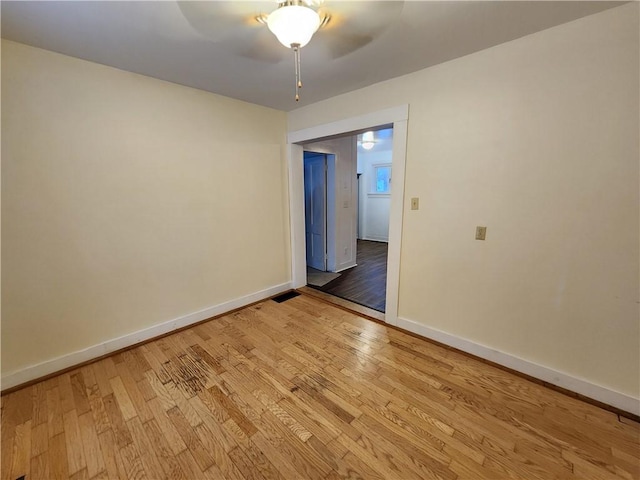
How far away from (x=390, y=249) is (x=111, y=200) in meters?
2.52

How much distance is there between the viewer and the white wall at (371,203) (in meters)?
6.92

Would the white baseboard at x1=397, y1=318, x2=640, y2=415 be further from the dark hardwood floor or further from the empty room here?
the dark hardwood floor

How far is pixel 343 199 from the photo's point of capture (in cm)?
446

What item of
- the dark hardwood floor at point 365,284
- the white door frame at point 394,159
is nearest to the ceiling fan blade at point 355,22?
the white door frame at point 394,159

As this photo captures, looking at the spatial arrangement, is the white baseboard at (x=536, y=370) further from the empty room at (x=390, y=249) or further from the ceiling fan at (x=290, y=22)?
the ceiling fan at (x=290, y=22)

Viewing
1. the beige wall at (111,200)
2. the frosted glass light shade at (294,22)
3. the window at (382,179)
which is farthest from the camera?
Answer: the window at (382,179)

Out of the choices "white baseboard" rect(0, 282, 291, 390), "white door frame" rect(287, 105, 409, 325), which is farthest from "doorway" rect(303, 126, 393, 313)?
"white baseboard" rect(0, 282, 291, 390)

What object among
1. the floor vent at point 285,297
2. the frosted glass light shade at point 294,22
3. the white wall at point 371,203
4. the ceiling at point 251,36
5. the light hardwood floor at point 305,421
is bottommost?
the floor vent at point 285,297

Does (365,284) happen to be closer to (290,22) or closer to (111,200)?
(111,200)

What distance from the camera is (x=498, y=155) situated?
6.25ft

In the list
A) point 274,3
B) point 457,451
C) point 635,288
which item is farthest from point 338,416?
point 274,3

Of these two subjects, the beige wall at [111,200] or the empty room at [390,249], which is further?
the beige wall at [111,200]

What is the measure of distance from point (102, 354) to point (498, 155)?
11.7 feet

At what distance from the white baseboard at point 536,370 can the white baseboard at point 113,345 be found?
2030 millimetres
